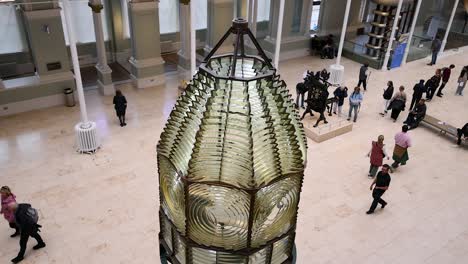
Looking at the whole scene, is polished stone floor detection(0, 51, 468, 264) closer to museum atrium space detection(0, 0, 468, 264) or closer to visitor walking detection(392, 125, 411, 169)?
museum atrium space detection(0, 0, 468, 264)

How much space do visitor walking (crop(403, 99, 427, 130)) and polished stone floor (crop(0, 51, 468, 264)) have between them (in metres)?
0.23

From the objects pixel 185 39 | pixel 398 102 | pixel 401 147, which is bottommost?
pixel 401 147

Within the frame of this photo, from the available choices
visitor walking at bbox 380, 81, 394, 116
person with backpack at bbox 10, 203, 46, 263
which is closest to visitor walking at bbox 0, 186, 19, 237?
person with backpack at bbox 10, 203, 46, 263

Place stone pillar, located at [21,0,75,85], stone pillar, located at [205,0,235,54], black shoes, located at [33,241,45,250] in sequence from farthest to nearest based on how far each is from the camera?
stone pillar, located at [205,0,235,54], stone pillar, located at [21,0,75,85], black shoes, located at [33,241,45,250]

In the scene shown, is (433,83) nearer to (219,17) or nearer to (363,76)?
(363,76)

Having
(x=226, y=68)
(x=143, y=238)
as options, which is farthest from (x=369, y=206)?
(x=226, y=68)

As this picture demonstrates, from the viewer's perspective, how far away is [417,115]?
1157 centimetres

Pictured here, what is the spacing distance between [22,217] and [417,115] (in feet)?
32.1

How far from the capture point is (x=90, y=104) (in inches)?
491

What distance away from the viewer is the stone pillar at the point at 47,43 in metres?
11.0

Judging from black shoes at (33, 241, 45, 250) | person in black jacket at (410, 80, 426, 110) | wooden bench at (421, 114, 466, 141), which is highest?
person in black jacket at (410, 80, 426, 110)

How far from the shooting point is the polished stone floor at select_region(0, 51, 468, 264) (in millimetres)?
7547

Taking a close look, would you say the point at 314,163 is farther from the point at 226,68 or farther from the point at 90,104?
the point at 226,68

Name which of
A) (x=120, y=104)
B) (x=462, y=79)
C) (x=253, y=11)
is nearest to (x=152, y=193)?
(x=120, y=104)
